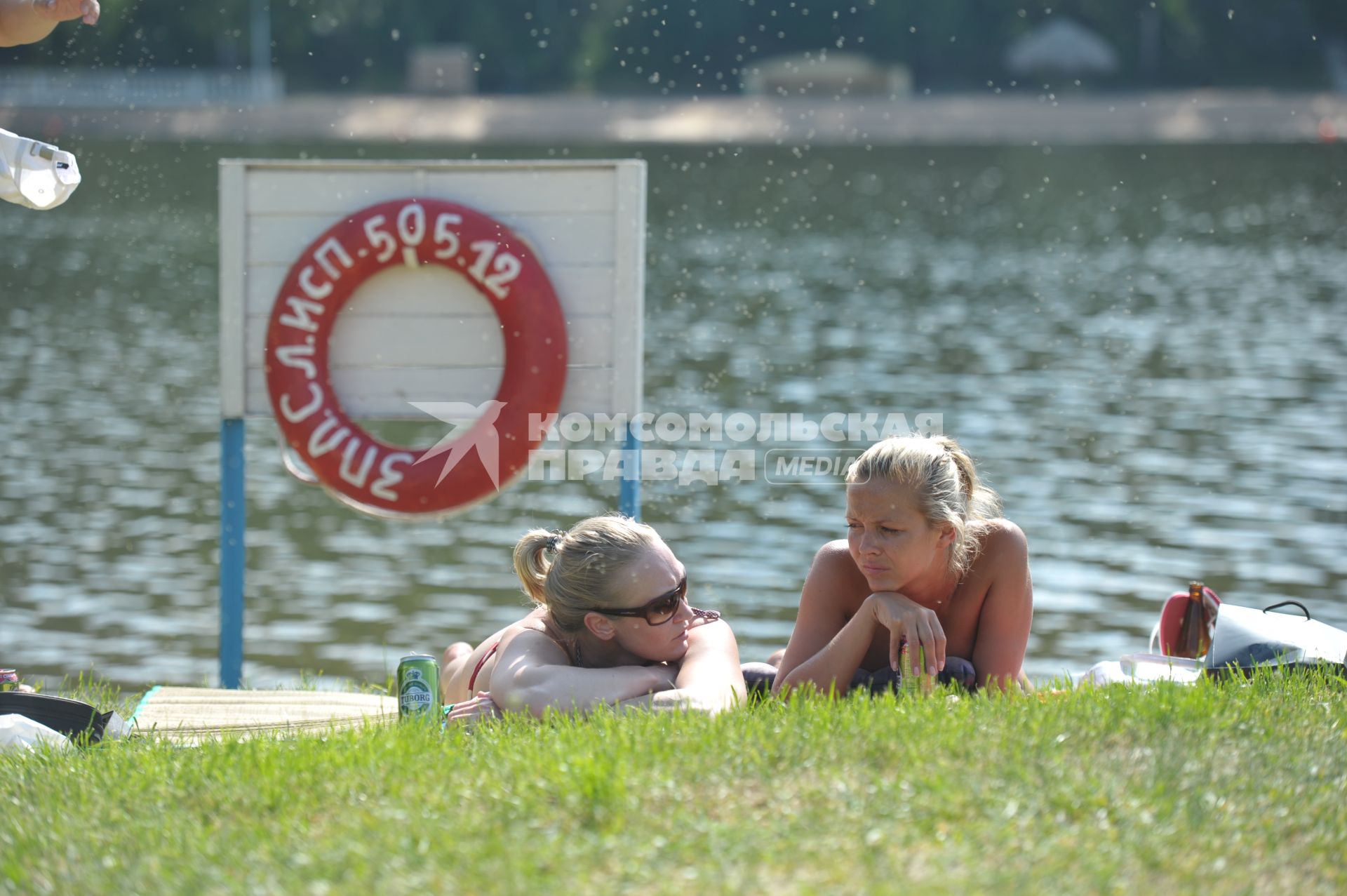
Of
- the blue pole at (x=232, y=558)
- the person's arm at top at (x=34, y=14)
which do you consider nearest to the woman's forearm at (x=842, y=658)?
the blue pole at (x=232, y=558)

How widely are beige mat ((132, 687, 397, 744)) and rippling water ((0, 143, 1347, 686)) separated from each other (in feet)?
5.56

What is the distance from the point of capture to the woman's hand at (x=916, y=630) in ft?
8.82

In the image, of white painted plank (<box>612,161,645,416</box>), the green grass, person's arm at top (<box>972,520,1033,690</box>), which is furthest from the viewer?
white painted plank (<box>612,161,645,416</box>)

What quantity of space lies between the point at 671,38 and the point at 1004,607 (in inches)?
1705

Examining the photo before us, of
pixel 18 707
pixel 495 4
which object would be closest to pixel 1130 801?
pixel 18 707

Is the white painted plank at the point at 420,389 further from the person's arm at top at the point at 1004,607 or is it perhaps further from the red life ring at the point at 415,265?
the person's arm at top at the point at 1004,607

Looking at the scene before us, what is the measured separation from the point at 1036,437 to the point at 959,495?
268 inches

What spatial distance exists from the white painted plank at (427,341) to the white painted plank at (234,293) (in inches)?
1.3

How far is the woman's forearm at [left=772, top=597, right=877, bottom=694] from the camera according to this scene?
2783mm

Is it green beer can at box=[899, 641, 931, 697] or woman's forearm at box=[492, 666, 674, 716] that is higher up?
green beer can at box=[899, 641, 931, 697]

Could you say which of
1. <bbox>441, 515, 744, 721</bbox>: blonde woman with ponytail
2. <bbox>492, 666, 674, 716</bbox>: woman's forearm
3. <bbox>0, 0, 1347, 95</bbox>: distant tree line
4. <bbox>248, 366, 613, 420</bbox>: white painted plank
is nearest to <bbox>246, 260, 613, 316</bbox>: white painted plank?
<bbox>248, 366, 613, 420</bbox>: white painted plank
